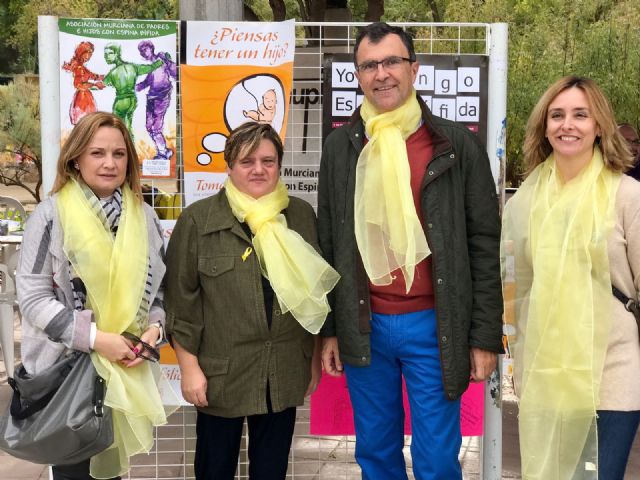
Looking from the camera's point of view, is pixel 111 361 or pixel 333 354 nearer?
pixel 111 361

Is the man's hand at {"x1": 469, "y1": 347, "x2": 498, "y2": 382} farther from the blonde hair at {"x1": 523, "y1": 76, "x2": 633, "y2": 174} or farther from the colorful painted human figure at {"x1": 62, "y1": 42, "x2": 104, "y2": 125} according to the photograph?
the colorful painted human figure at {"x1": 62, "y1": 42, "x2": 104, "y2": 125}

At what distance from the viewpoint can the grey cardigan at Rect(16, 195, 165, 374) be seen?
2781 mm

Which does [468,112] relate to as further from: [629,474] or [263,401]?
[629,474]

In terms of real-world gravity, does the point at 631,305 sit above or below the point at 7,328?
above

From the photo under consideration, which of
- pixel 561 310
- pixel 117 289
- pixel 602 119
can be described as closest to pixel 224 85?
pixel 117 289

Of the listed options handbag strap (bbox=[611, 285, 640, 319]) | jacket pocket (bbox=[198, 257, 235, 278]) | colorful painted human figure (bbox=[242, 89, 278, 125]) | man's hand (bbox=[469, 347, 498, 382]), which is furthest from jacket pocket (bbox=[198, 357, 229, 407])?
handbag strap (bbox=[611, 285, 640, 319])

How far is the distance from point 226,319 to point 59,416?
711 millimetres

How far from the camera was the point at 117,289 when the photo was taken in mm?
2879

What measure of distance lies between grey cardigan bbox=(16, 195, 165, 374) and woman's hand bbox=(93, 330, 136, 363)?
Answer: 0.14 ft

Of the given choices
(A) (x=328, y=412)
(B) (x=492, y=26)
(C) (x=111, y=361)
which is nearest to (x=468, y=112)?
(B) (x=492, y=26)

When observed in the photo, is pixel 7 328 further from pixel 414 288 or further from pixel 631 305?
pixel 631 305

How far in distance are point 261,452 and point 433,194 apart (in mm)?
1268

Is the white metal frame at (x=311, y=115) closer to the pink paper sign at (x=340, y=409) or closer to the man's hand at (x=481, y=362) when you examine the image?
the pink paper sign at (x=340, y=409)

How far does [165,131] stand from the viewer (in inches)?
146
